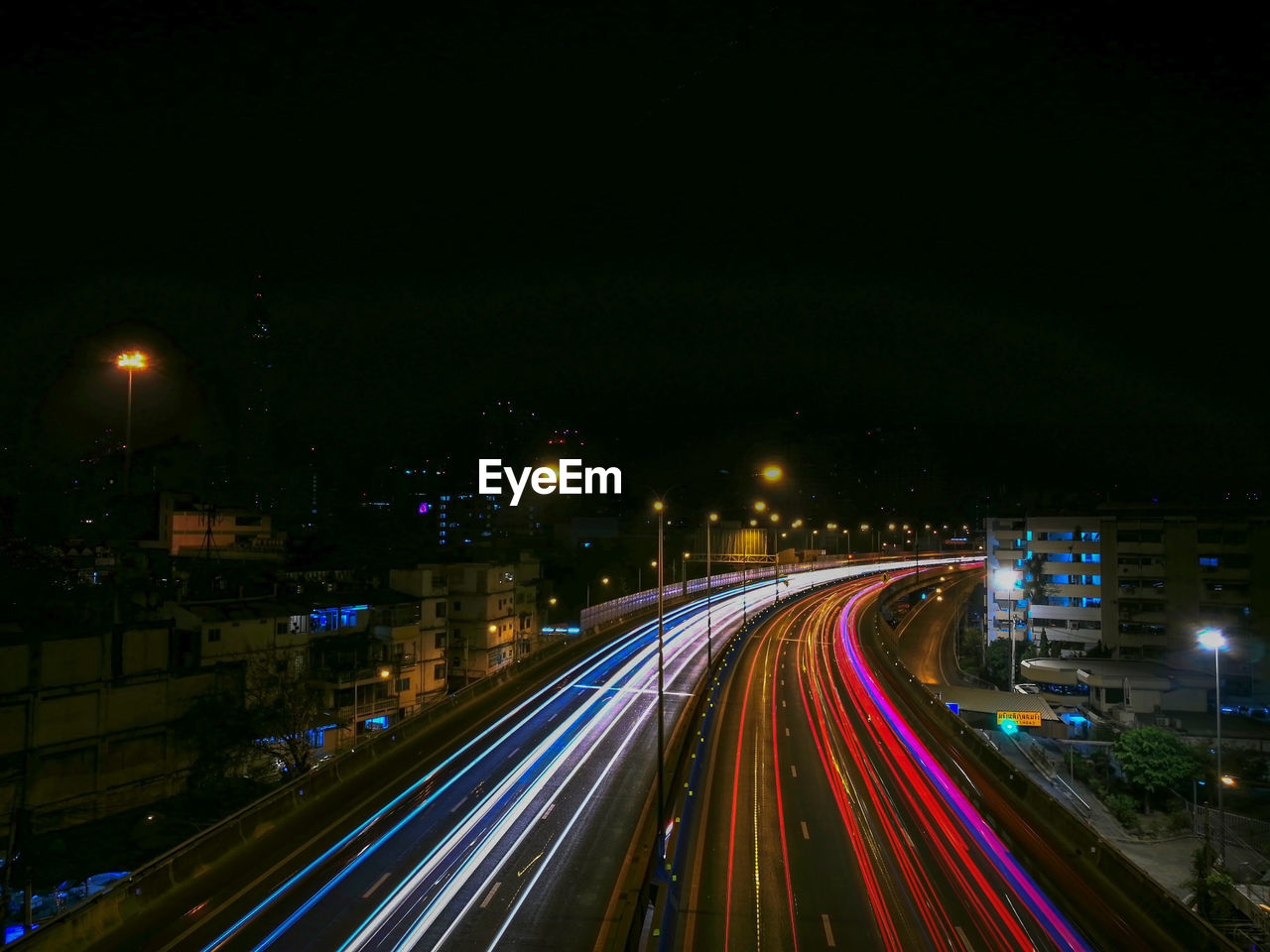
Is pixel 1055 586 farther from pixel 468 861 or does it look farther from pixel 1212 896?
pixel 468 861

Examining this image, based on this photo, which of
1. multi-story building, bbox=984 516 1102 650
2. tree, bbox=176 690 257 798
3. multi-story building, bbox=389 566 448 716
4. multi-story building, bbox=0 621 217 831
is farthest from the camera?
multi-story building, bbox=984 516 1102 650

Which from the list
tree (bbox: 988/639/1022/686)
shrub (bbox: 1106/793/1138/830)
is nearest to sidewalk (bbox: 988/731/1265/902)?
shrub (bbox: 1106/793/1138/830)

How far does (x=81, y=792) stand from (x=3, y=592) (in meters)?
13.4

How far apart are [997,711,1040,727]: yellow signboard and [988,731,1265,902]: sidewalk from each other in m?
5.69

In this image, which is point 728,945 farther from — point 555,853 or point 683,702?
point 683,702

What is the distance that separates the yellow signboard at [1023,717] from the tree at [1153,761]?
5657 millimetres

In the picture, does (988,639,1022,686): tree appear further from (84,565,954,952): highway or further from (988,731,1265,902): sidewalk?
(84,565,954,952): highway

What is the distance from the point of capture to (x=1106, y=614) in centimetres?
4238

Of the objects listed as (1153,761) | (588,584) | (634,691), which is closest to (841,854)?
(634,691)

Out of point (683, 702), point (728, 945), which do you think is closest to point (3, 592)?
point (683, 702)

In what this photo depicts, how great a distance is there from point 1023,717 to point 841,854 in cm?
2098

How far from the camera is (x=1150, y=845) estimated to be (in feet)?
67.6

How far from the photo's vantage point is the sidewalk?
18709 mm

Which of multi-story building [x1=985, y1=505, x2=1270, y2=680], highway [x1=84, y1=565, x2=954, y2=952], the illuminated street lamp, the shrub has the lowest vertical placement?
the shrub
